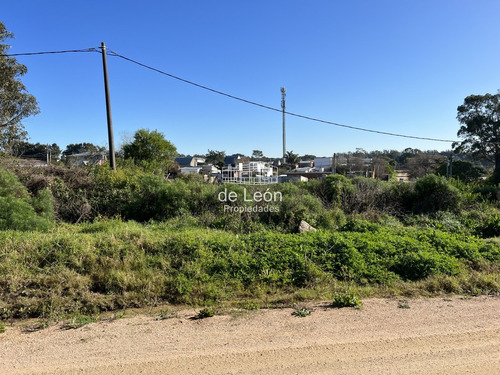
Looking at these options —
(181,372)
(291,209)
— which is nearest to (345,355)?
(181,372)

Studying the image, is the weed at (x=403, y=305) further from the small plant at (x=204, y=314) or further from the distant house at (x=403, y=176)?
the distant house at (x=403, y=176)

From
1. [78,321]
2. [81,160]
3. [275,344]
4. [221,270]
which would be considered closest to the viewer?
[275,344]

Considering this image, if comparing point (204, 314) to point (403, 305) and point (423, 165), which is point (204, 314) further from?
point (423, 165)

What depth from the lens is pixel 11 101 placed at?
Result: 15734 mm

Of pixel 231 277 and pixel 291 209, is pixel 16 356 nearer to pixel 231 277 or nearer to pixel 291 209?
pixel 231 277

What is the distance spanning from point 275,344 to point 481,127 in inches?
1349

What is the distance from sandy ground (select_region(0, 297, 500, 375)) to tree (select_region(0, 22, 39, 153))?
48.2 feet

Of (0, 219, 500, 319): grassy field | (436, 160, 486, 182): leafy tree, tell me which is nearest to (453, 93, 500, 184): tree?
(436, 160, 486, 182): leafy tree

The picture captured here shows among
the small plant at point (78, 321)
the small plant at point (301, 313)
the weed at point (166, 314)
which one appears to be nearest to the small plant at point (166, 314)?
the weed at point (166, 314)

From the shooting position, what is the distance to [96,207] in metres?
9.30

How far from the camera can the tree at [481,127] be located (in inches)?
1088

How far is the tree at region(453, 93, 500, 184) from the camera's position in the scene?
90.7ft

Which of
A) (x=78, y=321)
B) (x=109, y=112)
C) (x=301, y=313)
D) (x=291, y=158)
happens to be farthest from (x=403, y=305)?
(x=291, y=158)

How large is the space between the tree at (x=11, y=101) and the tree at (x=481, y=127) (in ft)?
111
